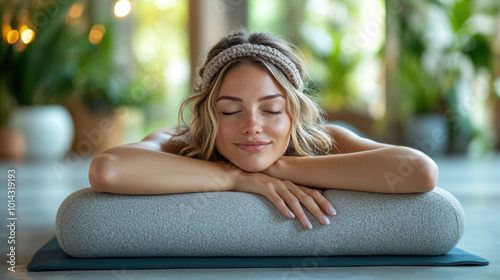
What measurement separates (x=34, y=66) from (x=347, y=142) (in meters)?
4.63

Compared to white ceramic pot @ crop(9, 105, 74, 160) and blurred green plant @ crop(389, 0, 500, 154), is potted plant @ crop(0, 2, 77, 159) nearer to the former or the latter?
white ceramic pot @ crop(9, 105, 74, 160)

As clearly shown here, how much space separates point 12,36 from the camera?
19.7 ft

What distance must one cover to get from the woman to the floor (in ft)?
0.80

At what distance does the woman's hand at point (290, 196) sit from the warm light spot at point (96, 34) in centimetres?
559

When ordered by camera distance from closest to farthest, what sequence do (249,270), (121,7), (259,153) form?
(249,270), (259,153), (121,7)

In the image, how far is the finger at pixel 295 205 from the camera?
1.78 metres

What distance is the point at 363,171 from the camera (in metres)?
1.81

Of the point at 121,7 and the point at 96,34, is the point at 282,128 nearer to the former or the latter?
the point at 96,34

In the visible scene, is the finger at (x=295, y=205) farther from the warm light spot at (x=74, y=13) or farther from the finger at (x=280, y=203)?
the warm light spot at (x=74, y=13)

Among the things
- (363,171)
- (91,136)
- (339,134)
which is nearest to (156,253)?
(363,171)

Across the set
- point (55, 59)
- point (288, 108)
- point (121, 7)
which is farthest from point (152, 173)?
point (121, 7)

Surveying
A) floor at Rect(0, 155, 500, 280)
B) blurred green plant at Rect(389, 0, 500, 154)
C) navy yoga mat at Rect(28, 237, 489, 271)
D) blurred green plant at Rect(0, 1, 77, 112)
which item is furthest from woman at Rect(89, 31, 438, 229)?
blurred green plant at Rect(389, 0, 500, 154)

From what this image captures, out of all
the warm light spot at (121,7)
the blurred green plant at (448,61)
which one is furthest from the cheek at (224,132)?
the warm light spot at (121,7)

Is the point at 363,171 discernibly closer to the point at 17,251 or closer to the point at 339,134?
the point at 339,134
